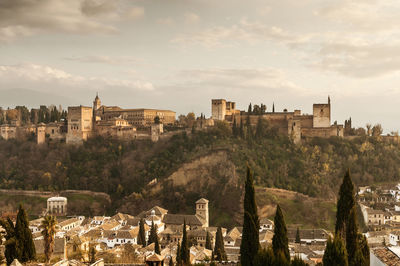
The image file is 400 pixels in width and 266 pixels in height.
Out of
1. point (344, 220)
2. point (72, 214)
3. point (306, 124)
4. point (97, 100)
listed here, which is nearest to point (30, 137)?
point (97, 100)

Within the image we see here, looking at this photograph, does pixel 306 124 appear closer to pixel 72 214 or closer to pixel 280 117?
pixel 280 117

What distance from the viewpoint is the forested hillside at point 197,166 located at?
203ft

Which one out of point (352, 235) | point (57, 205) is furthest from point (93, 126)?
point (352, 235)

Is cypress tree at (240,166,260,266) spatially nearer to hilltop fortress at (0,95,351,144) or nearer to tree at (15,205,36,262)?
tree at (15,205,36,262)

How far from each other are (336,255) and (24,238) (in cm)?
1569

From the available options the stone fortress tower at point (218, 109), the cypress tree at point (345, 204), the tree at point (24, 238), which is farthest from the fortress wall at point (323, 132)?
the tree at point (24, 238)

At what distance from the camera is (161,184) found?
6381cm

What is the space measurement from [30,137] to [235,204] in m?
39.3

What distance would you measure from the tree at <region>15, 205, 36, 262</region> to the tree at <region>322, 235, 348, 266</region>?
15.1 metres

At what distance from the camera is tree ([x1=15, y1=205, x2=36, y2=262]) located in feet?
78.7

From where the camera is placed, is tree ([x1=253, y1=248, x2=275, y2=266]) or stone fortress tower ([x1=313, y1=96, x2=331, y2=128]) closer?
tree ([x1=253, y1=248, x2=275, y2=266])

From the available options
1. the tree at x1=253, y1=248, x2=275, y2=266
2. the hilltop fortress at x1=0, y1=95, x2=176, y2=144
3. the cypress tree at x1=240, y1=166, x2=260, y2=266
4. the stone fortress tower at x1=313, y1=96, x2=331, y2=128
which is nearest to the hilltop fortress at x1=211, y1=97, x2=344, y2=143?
the stone fortress tower at x1=313, y1=96, x2=331, y2=128

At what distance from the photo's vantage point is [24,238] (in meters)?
24.1

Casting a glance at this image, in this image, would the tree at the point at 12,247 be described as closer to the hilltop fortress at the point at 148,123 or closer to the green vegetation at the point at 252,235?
the green vegetation at the point at 252,235
